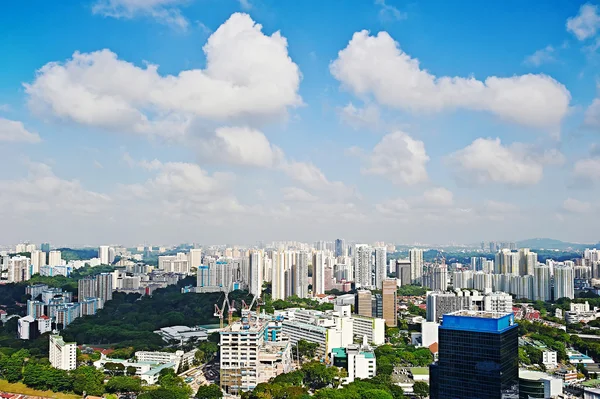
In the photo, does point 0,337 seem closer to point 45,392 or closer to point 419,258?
point 45,392

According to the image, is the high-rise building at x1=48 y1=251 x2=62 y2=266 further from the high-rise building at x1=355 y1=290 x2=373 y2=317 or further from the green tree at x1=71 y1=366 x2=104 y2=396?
the green tree at x1=71 y1=366 x2=104 y2=396

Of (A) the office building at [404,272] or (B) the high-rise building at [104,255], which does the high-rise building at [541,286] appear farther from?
(B) the high-rise building at [104,255]

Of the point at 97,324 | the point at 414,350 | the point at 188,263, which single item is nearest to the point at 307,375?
the point at 414,350

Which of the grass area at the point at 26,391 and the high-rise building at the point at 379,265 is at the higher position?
the high-rise building at the point at 379,265

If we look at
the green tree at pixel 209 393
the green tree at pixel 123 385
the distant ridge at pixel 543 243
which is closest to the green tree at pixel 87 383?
the green tree at pixel 123 385

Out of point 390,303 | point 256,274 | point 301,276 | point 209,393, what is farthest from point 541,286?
point 209,393

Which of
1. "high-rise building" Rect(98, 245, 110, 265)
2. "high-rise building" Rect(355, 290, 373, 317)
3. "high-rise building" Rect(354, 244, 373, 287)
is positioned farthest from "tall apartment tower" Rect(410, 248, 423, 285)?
"high-rise building" Rect(98, 245, 110, 265)
